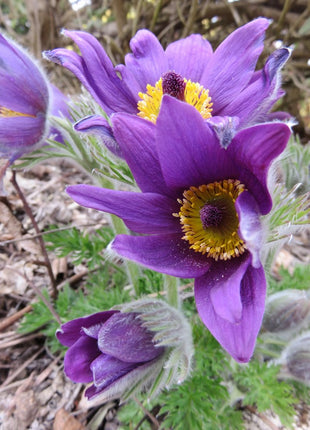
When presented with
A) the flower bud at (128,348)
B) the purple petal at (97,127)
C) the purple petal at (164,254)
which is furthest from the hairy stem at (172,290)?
the purple petal at (97,127)

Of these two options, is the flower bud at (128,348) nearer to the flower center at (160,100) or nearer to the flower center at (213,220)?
the flower center at (213,220)

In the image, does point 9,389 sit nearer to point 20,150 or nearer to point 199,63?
point 20,150

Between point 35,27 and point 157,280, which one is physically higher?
point 35,27

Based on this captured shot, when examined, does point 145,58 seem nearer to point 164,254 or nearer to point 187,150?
point 187,150

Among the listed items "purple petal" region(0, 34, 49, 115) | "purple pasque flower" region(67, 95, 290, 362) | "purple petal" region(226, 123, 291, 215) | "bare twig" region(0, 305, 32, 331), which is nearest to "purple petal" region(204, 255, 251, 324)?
"purple pasque flower" region(67, 95, 290, 362)

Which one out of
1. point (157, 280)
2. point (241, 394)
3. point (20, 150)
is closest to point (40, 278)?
point (157, 280)
